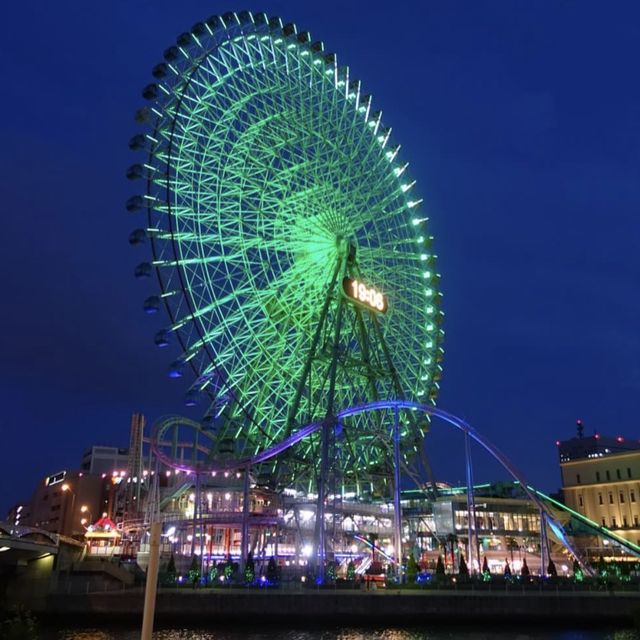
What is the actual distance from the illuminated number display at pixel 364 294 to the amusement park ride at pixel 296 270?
185mm

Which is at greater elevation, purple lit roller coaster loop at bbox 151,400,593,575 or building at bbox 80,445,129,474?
building at bbox 80,445,129,474

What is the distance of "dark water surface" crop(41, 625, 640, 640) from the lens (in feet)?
111

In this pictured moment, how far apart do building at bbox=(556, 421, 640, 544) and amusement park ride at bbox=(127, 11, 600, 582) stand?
37053 millimetres

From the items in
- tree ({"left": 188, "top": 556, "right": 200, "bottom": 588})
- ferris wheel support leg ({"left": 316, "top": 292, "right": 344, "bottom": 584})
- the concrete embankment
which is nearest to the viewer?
the concrete embankment

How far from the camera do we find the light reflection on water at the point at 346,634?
33719 mm

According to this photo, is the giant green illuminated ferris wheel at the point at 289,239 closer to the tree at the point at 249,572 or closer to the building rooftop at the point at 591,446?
the tree at the point at 249,572

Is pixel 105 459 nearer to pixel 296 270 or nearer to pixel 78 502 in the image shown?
pixel 78 502

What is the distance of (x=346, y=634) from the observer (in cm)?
3488

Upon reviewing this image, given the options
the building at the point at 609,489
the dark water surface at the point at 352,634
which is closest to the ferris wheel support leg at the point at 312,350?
the dark water surface at the point at 352,634

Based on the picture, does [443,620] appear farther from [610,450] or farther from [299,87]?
[610,450]

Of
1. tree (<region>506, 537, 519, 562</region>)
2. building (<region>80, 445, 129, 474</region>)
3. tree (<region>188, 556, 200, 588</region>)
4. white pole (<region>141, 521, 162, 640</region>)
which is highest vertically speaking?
building (<region>80, 445, 129, 474</region>)

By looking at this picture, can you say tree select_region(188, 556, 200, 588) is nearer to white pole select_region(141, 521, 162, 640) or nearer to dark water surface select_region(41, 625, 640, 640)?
dark water surface select_region(41, 625, 640, 640)

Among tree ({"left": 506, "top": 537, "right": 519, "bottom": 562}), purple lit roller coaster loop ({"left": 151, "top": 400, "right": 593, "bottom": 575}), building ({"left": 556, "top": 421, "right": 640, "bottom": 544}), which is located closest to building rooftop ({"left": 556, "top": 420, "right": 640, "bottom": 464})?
building ({"left": 556, "top": 421, "right": 640, "bottom": 544})

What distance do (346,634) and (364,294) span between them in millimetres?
32469
